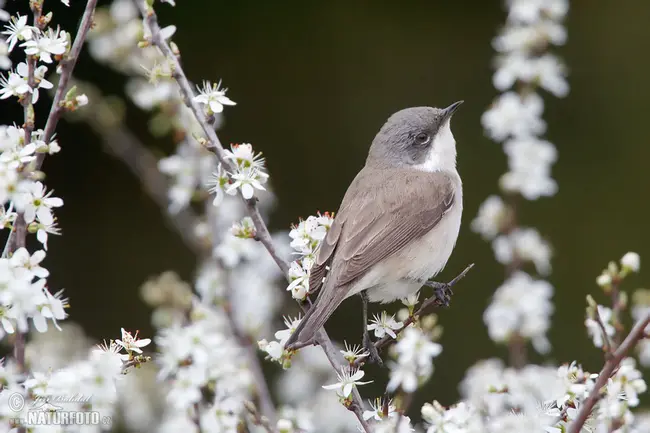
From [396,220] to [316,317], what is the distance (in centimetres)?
104

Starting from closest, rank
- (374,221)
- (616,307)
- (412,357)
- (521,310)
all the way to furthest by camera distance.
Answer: (412,357)
(616,307)
(521,310)
(374,221)

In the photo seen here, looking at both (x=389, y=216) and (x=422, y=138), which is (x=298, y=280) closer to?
(x=389, y=216)

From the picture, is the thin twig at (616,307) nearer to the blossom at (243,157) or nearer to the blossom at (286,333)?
the blossom at (286,333)

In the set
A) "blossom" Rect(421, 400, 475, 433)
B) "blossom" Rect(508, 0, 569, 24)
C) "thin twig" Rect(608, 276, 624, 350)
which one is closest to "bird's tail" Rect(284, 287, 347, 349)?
"blossom" Rect(421, 400, 475, 433)

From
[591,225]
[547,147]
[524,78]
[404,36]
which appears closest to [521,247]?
[547,147]

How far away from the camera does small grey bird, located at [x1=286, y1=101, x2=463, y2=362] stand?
3.07 m

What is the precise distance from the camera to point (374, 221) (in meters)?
3.38

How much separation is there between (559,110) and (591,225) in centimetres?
95

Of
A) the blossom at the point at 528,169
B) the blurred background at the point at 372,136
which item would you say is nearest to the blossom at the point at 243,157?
the blossom at the point at 528,169

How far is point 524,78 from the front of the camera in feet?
11.2

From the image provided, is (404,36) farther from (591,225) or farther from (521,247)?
(521,247)

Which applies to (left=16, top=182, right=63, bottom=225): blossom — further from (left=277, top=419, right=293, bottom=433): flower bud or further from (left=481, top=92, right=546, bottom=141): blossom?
(left=481, top=92, right=546, bottom=141): blossom

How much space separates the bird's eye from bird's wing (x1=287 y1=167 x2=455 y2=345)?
17 cm

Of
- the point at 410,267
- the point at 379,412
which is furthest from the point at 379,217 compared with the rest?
the point at 379,412
